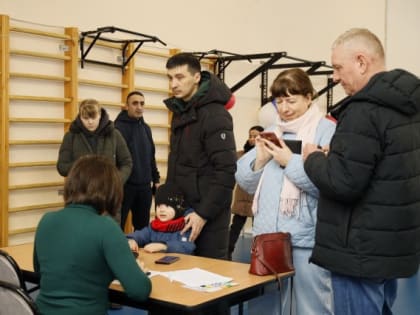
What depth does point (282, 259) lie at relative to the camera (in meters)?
2.32

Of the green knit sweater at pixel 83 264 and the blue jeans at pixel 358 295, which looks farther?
the blue jeans at pixel 358 295

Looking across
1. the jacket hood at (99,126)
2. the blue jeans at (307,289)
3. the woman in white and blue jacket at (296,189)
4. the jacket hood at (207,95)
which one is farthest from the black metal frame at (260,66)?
the blue jeans at (307,289)

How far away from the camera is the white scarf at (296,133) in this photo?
7.91 feet

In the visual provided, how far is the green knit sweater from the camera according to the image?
6.35 feet

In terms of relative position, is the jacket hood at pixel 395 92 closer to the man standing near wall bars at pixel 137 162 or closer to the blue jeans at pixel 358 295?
the blue jeans at pixel 358 295

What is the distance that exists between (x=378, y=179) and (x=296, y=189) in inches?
19.7

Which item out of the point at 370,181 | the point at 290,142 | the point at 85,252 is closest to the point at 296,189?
the point at 290,142

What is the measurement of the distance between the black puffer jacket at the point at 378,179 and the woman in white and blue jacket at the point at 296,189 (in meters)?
0.37

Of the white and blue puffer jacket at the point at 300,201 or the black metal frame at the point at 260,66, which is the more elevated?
the black metal frame at the point at 260,66

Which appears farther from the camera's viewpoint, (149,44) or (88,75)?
(149,44)

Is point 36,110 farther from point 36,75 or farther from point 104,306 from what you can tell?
point 104,306

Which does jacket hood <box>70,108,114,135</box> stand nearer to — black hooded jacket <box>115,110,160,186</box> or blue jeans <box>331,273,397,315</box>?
black hooded jacket <box>115,110,160,186</box>

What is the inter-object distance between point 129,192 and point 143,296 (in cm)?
324

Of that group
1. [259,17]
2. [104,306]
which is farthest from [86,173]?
[259,17]
